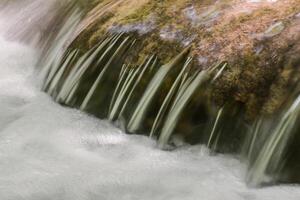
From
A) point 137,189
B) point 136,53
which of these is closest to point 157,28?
point 136,53

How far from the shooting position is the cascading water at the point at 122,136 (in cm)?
427

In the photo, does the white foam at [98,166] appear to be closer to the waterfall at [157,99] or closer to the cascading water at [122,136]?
the cascading water at [122,136]

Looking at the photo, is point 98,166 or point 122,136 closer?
point 98,166

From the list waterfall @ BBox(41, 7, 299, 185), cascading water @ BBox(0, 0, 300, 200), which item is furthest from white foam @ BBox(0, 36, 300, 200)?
waterfall @ BBox(41, 7, 299, 185)

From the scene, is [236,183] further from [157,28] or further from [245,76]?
[157,28]

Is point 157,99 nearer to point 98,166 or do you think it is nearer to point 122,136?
point 122,136

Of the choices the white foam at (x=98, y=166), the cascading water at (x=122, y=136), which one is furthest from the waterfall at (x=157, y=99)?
the white foam at (x=98, y=166)

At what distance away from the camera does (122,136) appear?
16.5ft

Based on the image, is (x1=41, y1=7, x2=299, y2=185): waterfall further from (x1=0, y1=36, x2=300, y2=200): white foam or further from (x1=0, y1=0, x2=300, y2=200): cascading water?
(x1=0, y1=36, x2=300, y2=200): white foam

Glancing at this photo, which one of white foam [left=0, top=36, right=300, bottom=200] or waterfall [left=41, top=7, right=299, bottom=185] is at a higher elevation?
waterfall [left=41, top=7, right=299, bottom=185]

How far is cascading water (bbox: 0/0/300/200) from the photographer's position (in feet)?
14.0

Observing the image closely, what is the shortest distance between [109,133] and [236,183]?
53.7 inches

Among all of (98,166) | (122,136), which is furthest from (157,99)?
(98,166)

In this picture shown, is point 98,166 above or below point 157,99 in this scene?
below
